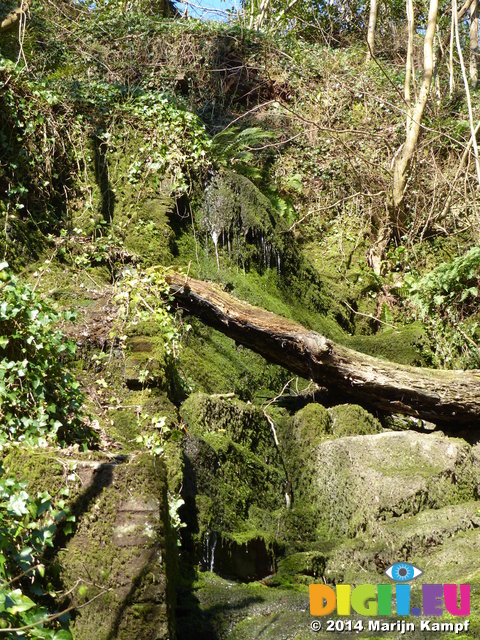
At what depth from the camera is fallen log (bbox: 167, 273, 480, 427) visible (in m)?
7.03

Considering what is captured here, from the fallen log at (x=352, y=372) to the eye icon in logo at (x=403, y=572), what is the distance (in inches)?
84.6

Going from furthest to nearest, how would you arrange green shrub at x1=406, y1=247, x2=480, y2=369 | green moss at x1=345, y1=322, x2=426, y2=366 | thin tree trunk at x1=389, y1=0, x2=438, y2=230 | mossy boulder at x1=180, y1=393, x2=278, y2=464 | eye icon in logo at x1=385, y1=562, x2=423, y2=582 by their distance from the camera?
thin tree trunk at x1=389, y1=0, x2=438, y2=230, green shrub at x1=406, y1=247, x2=480, y2=369, green moss at x1=345, y1=322, x2=426, y2=366, mossy boulder at x1=180, y1=393, x2=278, y2=464, eye icon in logo at x1=385, y1=562, x2=423, y2=582

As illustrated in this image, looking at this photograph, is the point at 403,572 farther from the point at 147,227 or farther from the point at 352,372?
the point at 147,227

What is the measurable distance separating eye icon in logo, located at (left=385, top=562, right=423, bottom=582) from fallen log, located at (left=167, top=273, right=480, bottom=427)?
2150mm

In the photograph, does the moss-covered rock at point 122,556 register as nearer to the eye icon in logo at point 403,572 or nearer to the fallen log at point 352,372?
the eye icon in logo at point 403,572

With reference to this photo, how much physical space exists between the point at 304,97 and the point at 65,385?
37.3ft

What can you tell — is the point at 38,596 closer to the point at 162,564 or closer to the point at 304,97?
the point at 162,564

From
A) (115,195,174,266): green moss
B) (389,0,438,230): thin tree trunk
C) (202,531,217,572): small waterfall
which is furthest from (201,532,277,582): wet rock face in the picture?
(389,0,438,230): thin tree trunk

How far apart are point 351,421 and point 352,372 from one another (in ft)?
1.59

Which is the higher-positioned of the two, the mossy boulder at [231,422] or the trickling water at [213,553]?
the mossy boulder at [231,422]

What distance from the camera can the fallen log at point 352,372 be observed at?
7.03 meters

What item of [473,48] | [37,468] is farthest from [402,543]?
[473,48]

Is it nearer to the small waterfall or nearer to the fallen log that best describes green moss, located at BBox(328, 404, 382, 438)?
the fallen log
